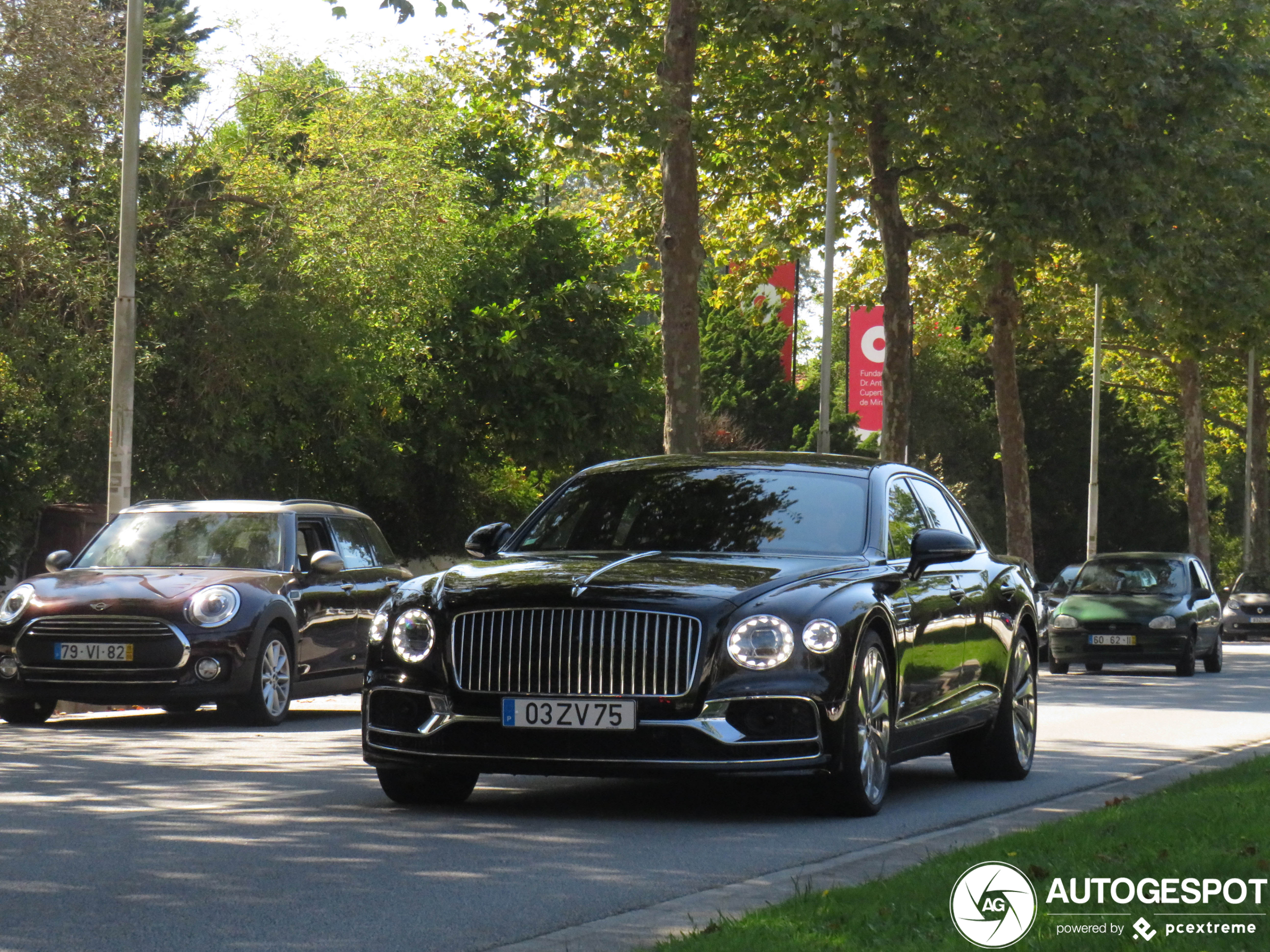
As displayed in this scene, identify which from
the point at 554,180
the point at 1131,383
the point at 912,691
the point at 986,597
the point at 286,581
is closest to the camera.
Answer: the point at 912,691

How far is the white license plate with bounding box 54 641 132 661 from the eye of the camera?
14.1 metres

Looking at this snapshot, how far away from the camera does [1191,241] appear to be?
29844mm

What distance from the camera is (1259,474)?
62.6 m

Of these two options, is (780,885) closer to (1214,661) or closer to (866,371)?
(1214,661)

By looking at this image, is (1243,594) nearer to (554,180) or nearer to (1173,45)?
(554,180)

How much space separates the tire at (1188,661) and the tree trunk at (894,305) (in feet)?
21.0

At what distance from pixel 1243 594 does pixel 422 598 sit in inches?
1608

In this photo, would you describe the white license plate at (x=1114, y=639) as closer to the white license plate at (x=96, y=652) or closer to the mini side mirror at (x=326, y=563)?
the mini side mirror at (x=326, y=563)

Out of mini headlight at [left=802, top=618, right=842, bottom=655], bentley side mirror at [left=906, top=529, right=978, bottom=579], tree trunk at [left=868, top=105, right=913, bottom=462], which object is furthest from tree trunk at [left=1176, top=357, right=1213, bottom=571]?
mini headlight at [left=802, top=618, right=842, bottom=655]

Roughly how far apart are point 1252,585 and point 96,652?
37673 millimetres

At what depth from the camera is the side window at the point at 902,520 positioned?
10227 mm

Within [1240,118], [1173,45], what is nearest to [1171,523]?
[1240,118]

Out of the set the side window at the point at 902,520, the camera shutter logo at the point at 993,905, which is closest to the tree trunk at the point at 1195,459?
the side window at the point at 902,520

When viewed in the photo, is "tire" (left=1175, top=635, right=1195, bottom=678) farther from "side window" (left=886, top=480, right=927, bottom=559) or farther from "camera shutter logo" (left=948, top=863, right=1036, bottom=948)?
"camera shutter logo" (left=948, top=863, right=1036, bottom=948)
